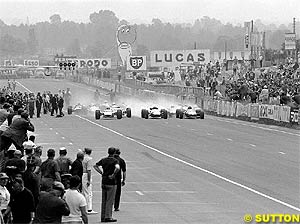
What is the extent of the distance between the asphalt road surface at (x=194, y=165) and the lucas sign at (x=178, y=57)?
6208 cm

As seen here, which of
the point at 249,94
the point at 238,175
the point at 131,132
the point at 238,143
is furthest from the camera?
the point at 249,94

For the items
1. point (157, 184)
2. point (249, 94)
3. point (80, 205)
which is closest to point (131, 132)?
point (249, 94)

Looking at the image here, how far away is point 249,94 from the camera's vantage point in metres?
53.2

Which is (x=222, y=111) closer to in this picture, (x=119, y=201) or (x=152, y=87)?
(x=152, y=87)

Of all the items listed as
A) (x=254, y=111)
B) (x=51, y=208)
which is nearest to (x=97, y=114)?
(x=254, y=111)

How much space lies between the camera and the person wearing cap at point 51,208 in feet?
42.7

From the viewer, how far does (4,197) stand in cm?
1366

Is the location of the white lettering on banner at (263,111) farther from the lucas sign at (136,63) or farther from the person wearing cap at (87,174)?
the lucas sign at (136,63)

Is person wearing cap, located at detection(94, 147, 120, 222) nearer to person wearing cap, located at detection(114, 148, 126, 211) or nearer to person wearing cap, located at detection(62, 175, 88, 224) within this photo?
person wearing cap, located at detection(114, 148, 126, 211)

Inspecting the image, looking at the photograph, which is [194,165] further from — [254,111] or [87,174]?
[254,111]

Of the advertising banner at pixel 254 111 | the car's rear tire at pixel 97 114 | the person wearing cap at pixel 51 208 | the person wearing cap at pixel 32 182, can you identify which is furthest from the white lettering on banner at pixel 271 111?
the person wearing cap at pixel 51 208

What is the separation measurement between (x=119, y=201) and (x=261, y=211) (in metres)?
3.11

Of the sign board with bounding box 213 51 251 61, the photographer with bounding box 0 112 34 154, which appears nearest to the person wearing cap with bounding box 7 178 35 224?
the photographer with bounding box 0 112 34 154

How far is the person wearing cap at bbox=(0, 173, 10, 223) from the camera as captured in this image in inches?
538
